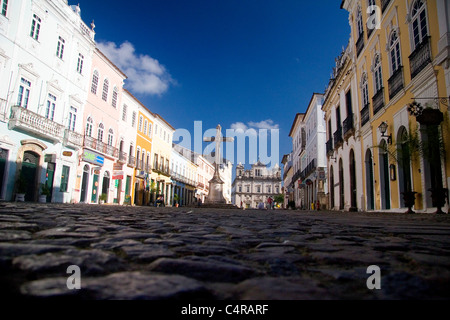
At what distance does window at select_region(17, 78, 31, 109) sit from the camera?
625 inches

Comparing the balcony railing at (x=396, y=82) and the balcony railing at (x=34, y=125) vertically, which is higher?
the balcony railing at (x=396, y=82)

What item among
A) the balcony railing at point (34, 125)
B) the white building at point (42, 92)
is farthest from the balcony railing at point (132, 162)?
the balcony railing at point (34, 125)

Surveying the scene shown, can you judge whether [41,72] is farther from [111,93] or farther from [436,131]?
[436,131]

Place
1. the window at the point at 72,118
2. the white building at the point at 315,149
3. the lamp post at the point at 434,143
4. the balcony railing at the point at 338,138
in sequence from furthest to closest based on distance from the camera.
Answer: the white building at the point at 315,149 < the window at the point at 72,118 < the balcony railing at the point at 338,138 < the lamp post at the point at 434,143

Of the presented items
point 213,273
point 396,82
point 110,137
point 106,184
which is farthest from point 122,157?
point 213,273

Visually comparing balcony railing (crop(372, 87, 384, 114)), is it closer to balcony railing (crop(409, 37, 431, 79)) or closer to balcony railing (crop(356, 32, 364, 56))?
balcony railing (crop(409, 37, 431, 79))

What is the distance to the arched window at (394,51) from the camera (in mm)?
11319

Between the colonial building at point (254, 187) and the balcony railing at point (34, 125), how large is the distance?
68.3 meters

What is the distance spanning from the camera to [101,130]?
24125mm

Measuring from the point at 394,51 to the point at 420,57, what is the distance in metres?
2.53

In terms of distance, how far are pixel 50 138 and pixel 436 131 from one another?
694 inches

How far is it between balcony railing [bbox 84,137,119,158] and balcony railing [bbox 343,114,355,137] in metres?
16.0

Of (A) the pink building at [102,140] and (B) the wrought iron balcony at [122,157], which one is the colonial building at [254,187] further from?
(A) the pink building at [102,140]

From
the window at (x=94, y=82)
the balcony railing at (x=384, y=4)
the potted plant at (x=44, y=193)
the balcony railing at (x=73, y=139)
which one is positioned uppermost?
the window at (x=94, y=82)
